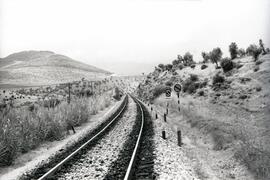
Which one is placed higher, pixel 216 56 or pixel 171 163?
pixel 216 56

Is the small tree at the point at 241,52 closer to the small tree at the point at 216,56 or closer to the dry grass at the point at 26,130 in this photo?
the small tree at the point at 216,56

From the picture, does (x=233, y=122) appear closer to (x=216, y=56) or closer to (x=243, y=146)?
(x=243, y=146)

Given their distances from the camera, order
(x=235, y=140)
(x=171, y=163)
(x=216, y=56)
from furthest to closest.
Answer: (x=216, y=56), (x=235, y=140), (x=171, y=163)

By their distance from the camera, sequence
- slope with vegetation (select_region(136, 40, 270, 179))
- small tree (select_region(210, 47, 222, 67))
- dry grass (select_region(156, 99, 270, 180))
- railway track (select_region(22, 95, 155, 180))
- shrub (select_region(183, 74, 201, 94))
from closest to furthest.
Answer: dry grass (select_region(156, 99, 270, 180)) < railway track (select_region(22, 95, 155, 180)) < slope with vegetation (select_region(136, 40, 270, 179)) < shrub (select_region(183, 74, 201, 94)) < small tree (select_region(210, 47, 222, 67))

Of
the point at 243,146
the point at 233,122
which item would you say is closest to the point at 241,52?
the point at 233,122

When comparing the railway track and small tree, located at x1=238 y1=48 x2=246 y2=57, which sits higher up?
small tree, located at x1=238 y1=48 x2=246 y2=57

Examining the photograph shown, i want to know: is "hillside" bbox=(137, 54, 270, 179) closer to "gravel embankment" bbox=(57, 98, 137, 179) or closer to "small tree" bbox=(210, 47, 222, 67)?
"gravel embankment" bbox=(57, 98, 137, 179)

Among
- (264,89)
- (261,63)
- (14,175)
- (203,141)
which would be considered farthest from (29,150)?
(261,63)

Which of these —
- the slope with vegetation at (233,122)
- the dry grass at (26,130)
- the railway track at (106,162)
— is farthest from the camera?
the dry grass at (26,130)

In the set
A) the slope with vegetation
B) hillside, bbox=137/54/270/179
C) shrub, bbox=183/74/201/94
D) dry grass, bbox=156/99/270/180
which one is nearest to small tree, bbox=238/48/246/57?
the slope with vegetation

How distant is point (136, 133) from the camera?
1475 cm

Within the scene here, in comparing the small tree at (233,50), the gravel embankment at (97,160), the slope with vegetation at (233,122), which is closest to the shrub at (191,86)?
the slope with vegetation at (233,122)

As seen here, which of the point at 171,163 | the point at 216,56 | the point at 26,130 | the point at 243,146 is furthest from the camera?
the point at 216,56

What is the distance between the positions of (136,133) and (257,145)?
709cm
